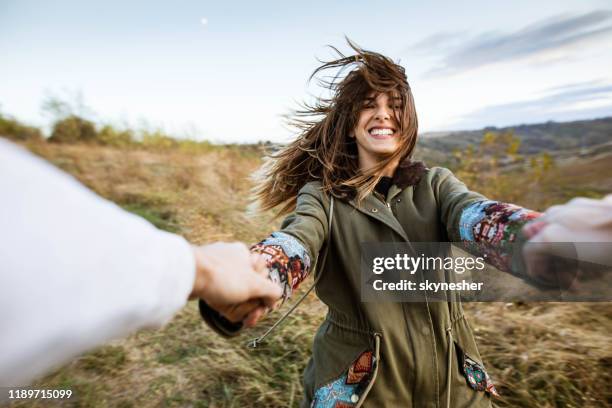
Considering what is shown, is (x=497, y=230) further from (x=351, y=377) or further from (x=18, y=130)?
(x=18, y=130)

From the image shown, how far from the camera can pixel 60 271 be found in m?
0.46

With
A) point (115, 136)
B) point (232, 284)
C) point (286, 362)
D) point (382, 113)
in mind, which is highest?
point (115, 136)

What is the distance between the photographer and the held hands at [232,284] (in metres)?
0.74

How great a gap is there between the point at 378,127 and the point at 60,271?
167cm

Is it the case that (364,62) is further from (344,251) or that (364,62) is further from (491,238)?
(491,238)

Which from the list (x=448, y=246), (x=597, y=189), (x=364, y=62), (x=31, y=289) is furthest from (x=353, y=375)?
(x=597, y=189)

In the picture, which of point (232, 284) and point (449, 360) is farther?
point (449, 360)

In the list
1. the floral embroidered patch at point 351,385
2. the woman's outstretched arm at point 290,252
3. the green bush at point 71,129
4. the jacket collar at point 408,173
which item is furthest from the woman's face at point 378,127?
the green bush at point 71,129

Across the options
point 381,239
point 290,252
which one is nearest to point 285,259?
point 290,252

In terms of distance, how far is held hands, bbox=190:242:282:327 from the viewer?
74cm

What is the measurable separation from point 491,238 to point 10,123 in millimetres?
13395

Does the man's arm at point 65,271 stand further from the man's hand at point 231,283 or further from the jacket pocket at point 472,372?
the jacket pocket at point 472,372

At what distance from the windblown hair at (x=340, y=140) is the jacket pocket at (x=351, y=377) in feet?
2.13

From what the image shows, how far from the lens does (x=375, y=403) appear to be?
1.53 meters
